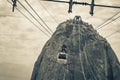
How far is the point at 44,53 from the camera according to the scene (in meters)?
113

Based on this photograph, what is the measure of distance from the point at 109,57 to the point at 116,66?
20.7 ft

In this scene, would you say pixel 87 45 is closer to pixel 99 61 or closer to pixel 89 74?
pixel 99 61

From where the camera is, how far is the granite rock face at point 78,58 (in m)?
93.8

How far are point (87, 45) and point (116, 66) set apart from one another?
1919 centimetres

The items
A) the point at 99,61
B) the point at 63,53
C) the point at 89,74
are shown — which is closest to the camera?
the point at 63,53

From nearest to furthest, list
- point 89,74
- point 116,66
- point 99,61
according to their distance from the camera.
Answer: point 89,74 → point 99,61 → point 116,66

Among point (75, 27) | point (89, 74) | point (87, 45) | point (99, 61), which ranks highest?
point (75, 27)

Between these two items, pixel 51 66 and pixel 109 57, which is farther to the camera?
pixel 109 57

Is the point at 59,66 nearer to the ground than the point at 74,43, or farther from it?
nearer to the ground

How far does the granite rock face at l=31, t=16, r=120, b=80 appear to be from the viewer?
308 feet

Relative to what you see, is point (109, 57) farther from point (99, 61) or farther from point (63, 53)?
point (63, 53)

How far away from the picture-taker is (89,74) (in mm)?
94375

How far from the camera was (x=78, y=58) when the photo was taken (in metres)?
99.4

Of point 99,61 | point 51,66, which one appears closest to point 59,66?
point 51,66
